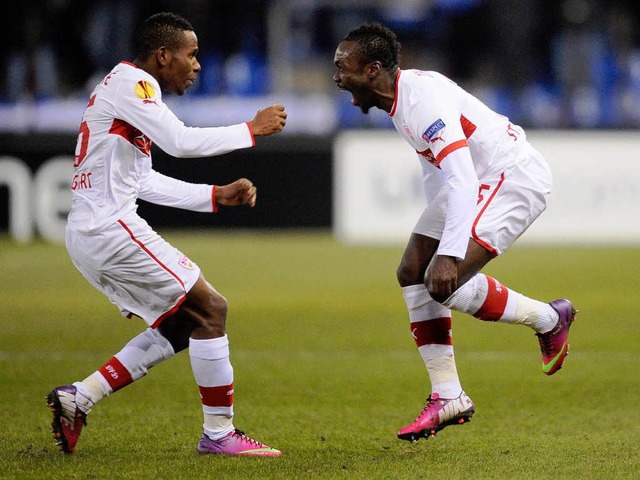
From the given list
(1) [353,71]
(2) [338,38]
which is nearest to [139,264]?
(1) [353,71]

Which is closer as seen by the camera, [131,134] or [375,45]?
[131,134]

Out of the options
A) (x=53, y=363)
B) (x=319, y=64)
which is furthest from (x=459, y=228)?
(x=319, y=64)

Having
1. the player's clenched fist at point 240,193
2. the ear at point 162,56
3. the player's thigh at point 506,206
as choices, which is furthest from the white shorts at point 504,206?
the ear at point 162,56

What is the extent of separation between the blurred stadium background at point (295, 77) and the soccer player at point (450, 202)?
1149 centimetres

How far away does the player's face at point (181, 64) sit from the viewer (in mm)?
5156

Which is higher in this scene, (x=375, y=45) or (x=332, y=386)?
(x=375, y=45)

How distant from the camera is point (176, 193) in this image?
557 centimetres

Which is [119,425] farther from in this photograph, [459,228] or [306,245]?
[306,245]

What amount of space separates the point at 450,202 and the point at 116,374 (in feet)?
5.59

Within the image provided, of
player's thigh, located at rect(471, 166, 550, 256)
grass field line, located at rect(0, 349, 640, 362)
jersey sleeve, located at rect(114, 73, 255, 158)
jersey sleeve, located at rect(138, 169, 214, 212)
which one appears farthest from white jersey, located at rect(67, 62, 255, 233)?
grass field line, located at rect(0, 349, 640, 362)

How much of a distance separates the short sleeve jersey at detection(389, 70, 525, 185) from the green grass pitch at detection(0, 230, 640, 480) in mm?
1342

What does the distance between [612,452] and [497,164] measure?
1427 mm

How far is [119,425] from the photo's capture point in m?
5.86

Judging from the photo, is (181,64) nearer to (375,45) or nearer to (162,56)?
(162,56)
